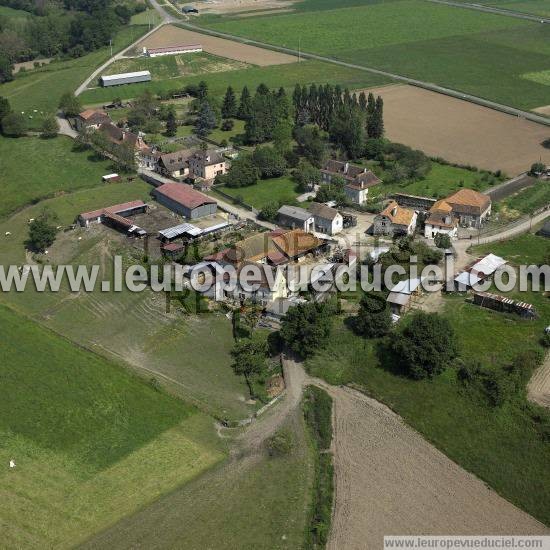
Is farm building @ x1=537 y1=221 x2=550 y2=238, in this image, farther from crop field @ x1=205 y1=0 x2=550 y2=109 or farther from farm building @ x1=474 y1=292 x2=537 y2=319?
crop field @ x1=205 y1=0 x2=550 y2=109

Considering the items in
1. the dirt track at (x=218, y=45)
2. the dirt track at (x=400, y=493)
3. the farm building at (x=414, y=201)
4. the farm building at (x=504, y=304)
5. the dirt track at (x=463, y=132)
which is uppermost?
the dirt track at (x=218, y=45)

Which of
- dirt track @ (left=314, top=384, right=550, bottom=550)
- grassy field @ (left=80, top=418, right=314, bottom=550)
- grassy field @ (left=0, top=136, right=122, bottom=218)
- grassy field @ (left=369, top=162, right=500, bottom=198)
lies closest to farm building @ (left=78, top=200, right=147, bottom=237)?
grassy field @ (left=0, top=136, right=122, bottom=218)

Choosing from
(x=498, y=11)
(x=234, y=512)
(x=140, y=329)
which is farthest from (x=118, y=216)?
(x=498, y=11)

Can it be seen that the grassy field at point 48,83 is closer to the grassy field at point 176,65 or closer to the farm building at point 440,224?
the grassy field at point 176,65

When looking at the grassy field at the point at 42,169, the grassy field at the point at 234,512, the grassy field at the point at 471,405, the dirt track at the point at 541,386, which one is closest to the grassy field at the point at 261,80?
the grassy field at the point at 42,169

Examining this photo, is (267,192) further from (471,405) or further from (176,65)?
(176,65)

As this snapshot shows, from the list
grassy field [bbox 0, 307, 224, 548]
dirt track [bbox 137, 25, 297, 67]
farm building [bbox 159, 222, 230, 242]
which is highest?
dirt track [bbox 137, 25, 297, 67]
